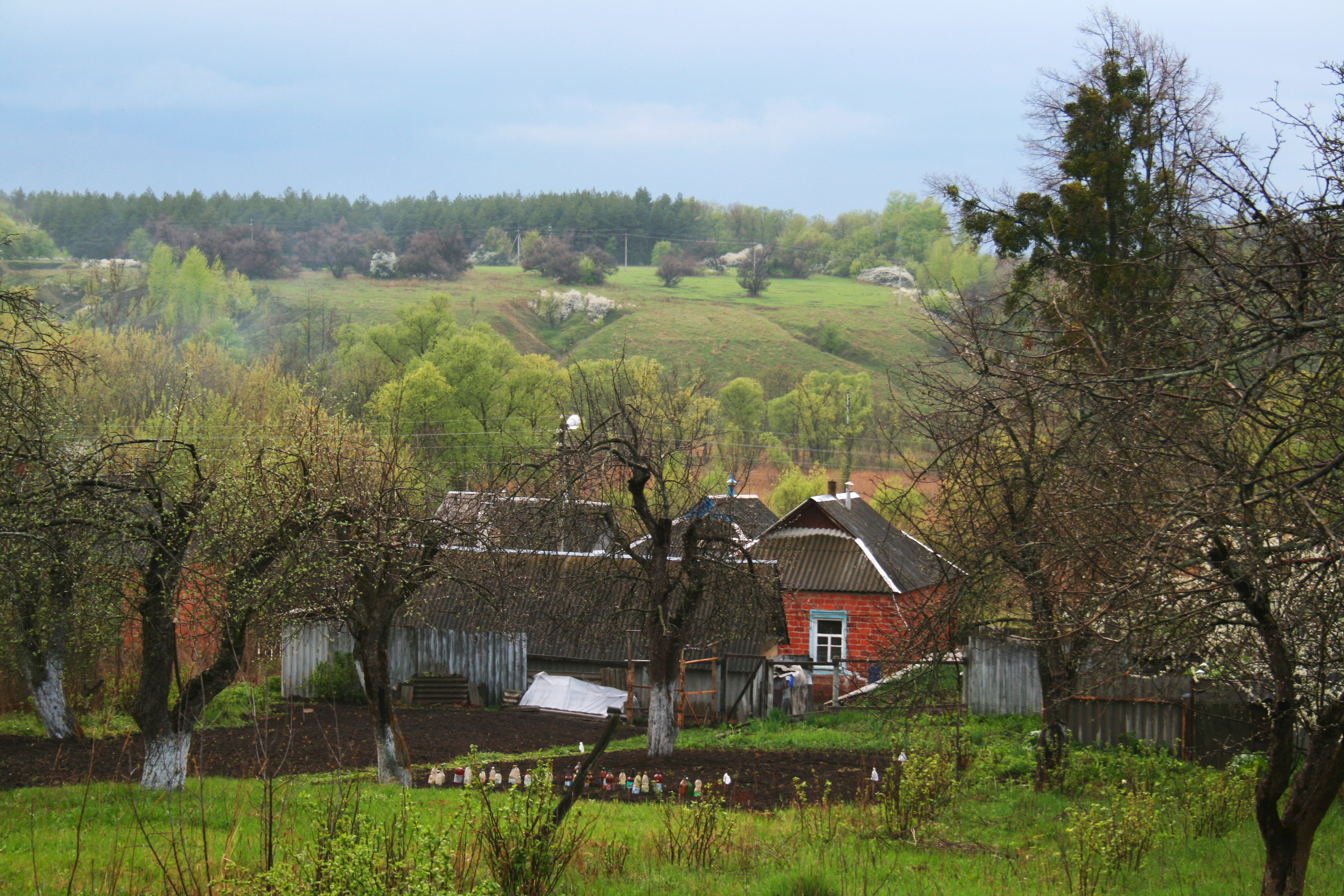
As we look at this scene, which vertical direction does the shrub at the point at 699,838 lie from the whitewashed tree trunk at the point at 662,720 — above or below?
above

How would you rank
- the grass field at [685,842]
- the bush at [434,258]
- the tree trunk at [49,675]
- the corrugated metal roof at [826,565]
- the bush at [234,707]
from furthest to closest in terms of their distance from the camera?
1. the bush at [434,258]
2. the corrugated metal roof at [826,565]
3. the bush at [234,707]
4. the tree trunk at [49,675]
5. the grass field at [685,842]

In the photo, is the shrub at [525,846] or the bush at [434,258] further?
the bush at [434,258]

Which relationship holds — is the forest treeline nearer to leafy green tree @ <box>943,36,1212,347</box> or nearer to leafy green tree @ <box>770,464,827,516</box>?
leafy green tree @ <box>770,464,827,516</box>

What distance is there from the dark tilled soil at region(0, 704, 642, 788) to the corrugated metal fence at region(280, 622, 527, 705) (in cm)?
116

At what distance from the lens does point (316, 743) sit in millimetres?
17062

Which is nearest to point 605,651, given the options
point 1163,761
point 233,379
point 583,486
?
point 583,486

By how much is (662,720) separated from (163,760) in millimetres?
7069

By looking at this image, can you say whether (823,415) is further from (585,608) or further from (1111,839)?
(1111,839)

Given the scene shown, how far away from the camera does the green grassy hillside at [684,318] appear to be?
95.4 m

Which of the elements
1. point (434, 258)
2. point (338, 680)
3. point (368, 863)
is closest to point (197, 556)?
point (368, 863)

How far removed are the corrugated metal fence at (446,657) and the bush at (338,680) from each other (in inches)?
27.9

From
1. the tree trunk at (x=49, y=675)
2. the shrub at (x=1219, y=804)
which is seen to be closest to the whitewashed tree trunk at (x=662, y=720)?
the shrub at (x=1219, y=804)

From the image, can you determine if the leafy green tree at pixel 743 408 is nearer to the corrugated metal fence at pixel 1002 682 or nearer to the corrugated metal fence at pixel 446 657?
the corrugated metal fence at pixel 446 657

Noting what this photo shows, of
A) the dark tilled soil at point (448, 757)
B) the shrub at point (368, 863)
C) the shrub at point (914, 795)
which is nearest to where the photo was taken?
the shrub at point (368, 863)
